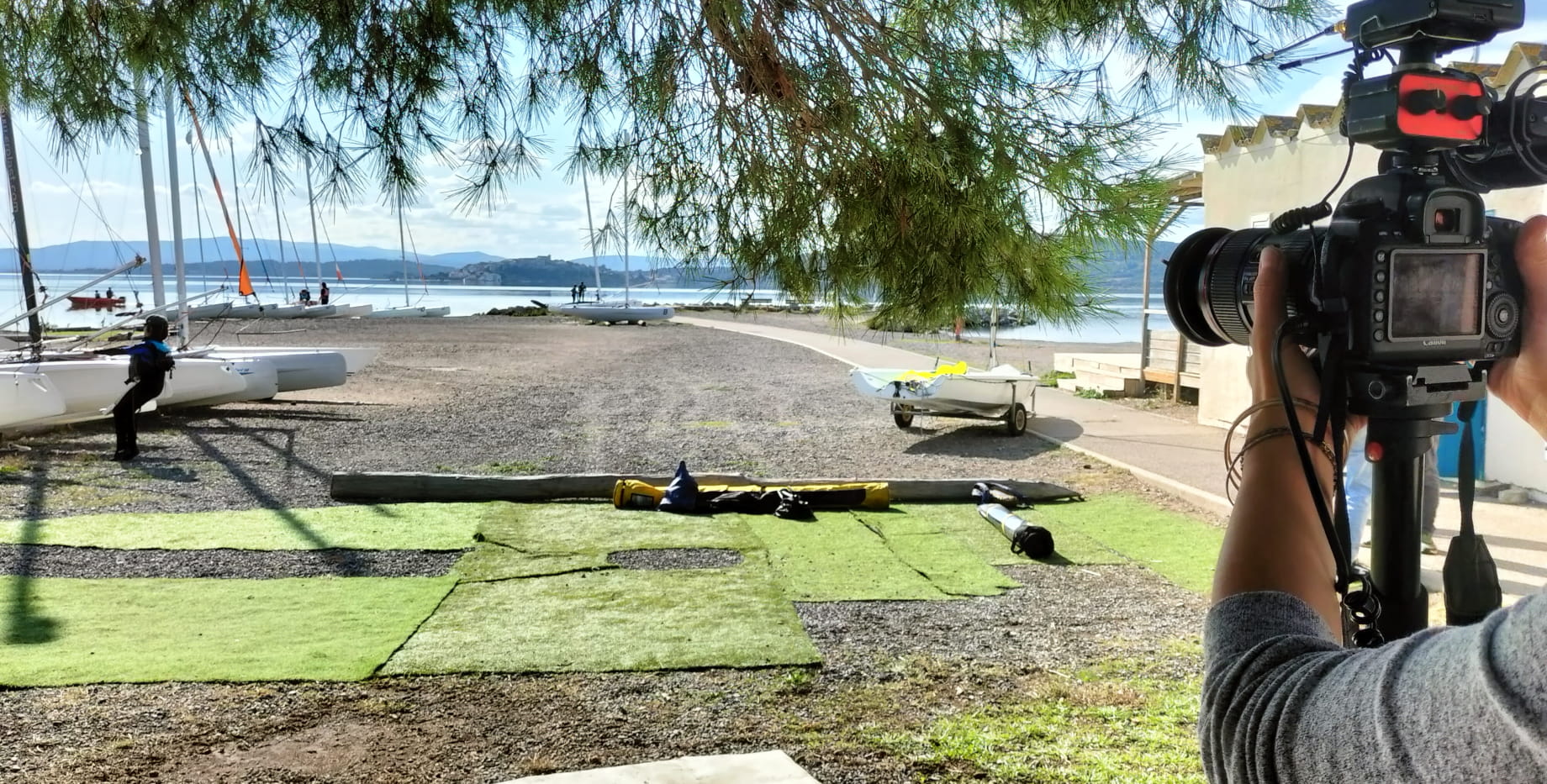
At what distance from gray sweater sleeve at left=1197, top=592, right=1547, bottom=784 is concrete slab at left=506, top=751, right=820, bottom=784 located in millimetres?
2243

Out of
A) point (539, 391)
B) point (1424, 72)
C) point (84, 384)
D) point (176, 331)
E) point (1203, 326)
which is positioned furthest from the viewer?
point (539, 391)

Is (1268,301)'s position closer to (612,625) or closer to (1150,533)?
(612,625)

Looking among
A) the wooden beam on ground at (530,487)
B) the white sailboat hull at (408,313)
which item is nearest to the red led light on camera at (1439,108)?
the wooden beam on ground at (530,487)

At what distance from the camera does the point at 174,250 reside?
45.9 feet

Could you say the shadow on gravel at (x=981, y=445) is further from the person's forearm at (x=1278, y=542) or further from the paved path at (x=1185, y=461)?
the person's forearm at (x=1278, y=542)

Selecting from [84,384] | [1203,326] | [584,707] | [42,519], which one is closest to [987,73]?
[1203,326]

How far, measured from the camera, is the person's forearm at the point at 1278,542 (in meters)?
0.63

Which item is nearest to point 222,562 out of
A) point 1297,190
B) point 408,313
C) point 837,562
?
point 837,562

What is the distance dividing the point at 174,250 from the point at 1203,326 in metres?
15.3

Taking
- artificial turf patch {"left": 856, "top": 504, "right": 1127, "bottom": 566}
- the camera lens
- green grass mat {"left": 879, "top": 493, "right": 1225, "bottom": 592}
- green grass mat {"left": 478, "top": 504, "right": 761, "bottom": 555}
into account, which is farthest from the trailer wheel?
the camera lens

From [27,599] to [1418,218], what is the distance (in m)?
5.12

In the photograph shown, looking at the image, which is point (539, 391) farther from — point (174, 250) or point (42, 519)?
point (42, 519)

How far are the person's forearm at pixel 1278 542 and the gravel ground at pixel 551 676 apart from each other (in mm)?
2321

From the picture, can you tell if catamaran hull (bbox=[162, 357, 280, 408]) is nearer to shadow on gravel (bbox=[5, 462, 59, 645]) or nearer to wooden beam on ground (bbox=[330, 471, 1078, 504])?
shadow on gravel (bbox=[5, 462, 59, 645])
